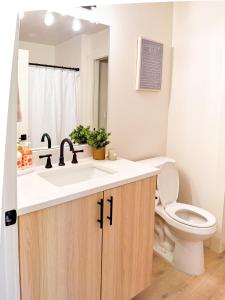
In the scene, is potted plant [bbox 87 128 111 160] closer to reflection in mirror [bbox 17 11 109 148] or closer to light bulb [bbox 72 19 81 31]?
reflection in mirror [bbox 17 11 109 148]

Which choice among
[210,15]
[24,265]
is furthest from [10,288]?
[210,15]

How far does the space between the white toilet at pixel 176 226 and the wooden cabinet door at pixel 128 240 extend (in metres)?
0.45

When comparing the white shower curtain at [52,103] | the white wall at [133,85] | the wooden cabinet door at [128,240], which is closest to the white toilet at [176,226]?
the white wall at [133,85]

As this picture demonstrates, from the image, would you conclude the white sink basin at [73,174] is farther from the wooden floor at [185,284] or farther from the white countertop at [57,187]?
the wooden floor at [185,284]

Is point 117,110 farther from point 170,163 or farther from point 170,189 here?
point 170,189

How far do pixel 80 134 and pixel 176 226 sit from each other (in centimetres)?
103

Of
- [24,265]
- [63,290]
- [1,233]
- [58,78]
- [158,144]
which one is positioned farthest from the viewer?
[158,144]

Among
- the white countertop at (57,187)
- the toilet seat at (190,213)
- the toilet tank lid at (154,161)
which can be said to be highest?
the white countertop at (57,187)

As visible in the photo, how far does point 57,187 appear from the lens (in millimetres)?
1219

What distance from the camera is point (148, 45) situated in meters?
2.10

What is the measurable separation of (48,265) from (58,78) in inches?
46.0

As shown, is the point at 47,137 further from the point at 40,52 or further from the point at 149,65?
the point at 149,65

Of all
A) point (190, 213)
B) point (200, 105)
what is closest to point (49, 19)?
point (200, 105)

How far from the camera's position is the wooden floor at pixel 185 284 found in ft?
5.77
